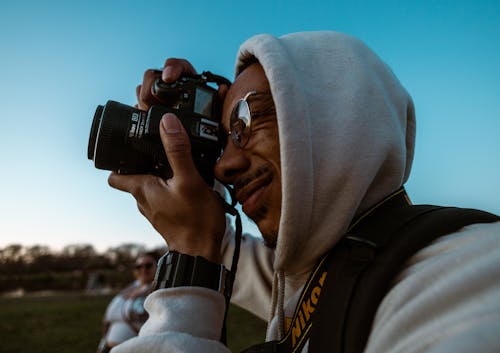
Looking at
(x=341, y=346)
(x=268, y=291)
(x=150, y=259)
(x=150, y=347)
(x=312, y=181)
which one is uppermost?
(x=312, y=181)

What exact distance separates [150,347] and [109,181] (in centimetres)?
79

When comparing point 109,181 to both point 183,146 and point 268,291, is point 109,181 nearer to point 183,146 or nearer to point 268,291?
point 183,146

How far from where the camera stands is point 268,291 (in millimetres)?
1881

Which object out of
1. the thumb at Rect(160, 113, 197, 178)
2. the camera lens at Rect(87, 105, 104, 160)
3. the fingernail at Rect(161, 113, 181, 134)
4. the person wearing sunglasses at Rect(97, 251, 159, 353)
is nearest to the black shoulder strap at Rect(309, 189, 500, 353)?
the thumb at Rect(160, 113, 197, 178)

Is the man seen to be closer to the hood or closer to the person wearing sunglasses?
the hood

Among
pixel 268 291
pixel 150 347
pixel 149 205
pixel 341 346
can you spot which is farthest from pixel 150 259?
pixel 341 346

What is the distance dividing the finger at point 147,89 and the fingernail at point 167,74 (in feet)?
0.31

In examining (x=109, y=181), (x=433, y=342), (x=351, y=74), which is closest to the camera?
(x=433, y=342)

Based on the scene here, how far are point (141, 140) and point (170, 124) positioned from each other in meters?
0.14

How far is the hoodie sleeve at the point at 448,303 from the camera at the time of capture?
0.57 metres

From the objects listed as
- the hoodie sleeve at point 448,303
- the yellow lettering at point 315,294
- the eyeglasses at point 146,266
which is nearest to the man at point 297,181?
the hoodie sleeve at point 448,303

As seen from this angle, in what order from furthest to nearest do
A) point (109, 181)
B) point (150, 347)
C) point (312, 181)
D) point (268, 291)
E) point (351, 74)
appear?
point (268, 291)
point (109, 181)
point (351, 74)
point (312, 181)
point (150, 347)

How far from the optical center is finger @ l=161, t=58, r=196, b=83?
5.50 feet

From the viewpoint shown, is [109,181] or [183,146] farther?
[109,181]
